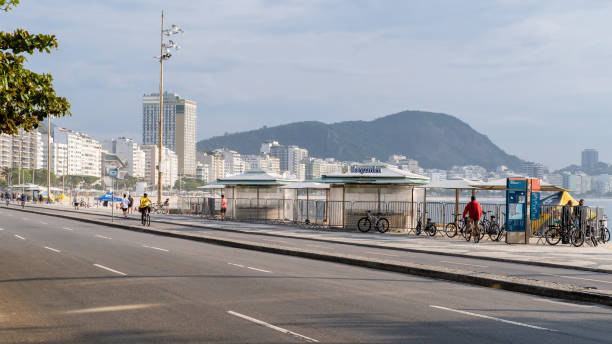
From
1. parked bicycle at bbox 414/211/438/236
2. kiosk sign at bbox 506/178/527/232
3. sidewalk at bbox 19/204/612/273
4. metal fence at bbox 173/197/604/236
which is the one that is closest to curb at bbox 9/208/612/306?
sidewalk at bbox 19/204/612/273

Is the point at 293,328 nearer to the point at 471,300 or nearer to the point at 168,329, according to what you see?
the point at 168,329

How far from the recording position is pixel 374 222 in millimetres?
31797

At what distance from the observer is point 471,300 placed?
35.9ft

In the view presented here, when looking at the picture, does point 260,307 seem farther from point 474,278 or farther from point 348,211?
point 348,211

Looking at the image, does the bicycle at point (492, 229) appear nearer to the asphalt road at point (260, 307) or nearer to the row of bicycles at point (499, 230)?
the row of bicycles at point (499, 230)

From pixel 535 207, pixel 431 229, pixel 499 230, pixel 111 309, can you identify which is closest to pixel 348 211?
pixel 431 229

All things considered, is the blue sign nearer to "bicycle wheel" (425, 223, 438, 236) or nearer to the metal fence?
the metal fence

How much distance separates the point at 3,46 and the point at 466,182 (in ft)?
77.0

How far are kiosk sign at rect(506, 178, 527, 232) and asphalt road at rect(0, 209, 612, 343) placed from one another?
11841 millimetres

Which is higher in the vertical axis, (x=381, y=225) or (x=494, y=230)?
(x=494, y=230)

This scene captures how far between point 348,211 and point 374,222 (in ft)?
8.24

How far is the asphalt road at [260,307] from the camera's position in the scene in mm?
7906

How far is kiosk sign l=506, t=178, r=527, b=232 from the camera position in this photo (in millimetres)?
24938

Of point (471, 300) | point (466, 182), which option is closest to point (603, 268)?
point (471, 300)
